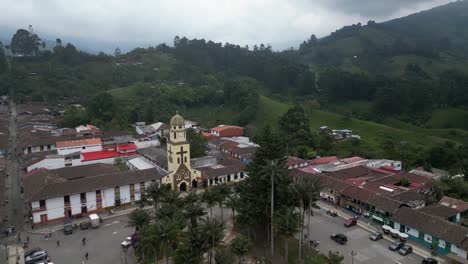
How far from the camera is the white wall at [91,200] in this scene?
137 feet

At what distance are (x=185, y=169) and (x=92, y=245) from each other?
1648cm

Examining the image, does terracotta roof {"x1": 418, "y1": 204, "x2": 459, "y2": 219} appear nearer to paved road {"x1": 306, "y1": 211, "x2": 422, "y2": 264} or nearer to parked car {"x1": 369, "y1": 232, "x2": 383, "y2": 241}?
parked car {"x1": 369, "y1": 232, "x2": 383, "y2": 241}

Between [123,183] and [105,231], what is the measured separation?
731cm

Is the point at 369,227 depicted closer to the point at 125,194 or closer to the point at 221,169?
the point at 221,169

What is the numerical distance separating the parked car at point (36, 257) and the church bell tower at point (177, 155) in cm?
1753

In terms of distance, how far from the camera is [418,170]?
54.6m

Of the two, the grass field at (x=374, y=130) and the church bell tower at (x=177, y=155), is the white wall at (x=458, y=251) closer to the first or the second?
the church bell tower at (x=177, y=155)

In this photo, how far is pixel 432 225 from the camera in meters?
34.2

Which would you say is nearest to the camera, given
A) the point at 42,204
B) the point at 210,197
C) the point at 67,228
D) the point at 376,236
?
the point at 210,197

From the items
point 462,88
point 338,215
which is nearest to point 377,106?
point 462,88

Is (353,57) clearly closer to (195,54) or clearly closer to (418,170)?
(195,54)

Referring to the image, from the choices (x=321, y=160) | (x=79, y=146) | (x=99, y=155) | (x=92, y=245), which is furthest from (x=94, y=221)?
(x=321, y=160)

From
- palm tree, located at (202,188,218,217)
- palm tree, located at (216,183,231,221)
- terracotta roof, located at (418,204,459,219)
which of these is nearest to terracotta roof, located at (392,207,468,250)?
terracotta roof, located at (418,204,459,219)

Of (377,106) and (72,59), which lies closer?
(377,106)
